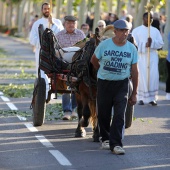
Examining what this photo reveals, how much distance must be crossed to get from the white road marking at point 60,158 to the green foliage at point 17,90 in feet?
25.8

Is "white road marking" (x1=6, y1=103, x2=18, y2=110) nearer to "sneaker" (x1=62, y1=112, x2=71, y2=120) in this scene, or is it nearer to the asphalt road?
the asphalt road

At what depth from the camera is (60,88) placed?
1460 centimetres

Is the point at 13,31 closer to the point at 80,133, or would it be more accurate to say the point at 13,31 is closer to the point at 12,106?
the point at 12,106

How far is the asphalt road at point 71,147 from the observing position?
10945 millimetres

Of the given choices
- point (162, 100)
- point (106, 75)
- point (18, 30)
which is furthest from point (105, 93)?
point (18, 30)

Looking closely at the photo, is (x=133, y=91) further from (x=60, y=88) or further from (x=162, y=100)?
(x=162, y=100)

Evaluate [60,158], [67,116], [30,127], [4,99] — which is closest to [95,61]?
[60,158]

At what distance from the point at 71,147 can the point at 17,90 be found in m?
8.70

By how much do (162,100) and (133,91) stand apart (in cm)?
832

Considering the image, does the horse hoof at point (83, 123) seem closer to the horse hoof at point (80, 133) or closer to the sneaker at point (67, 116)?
the horse hoof at point (80, 133)

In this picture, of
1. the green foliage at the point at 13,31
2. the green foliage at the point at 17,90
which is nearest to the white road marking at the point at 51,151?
the green foliage at the point at 17,90

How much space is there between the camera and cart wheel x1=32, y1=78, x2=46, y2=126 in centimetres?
1434

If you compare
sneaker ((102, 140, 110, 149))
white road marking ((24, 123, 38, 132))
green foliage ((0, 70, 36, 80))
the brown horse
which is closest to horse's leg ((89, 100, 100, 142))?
the brown horse

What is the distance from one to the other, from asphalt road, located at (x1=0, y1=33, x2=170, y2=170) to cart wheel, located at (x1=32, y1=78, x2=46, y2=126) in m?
0.15
